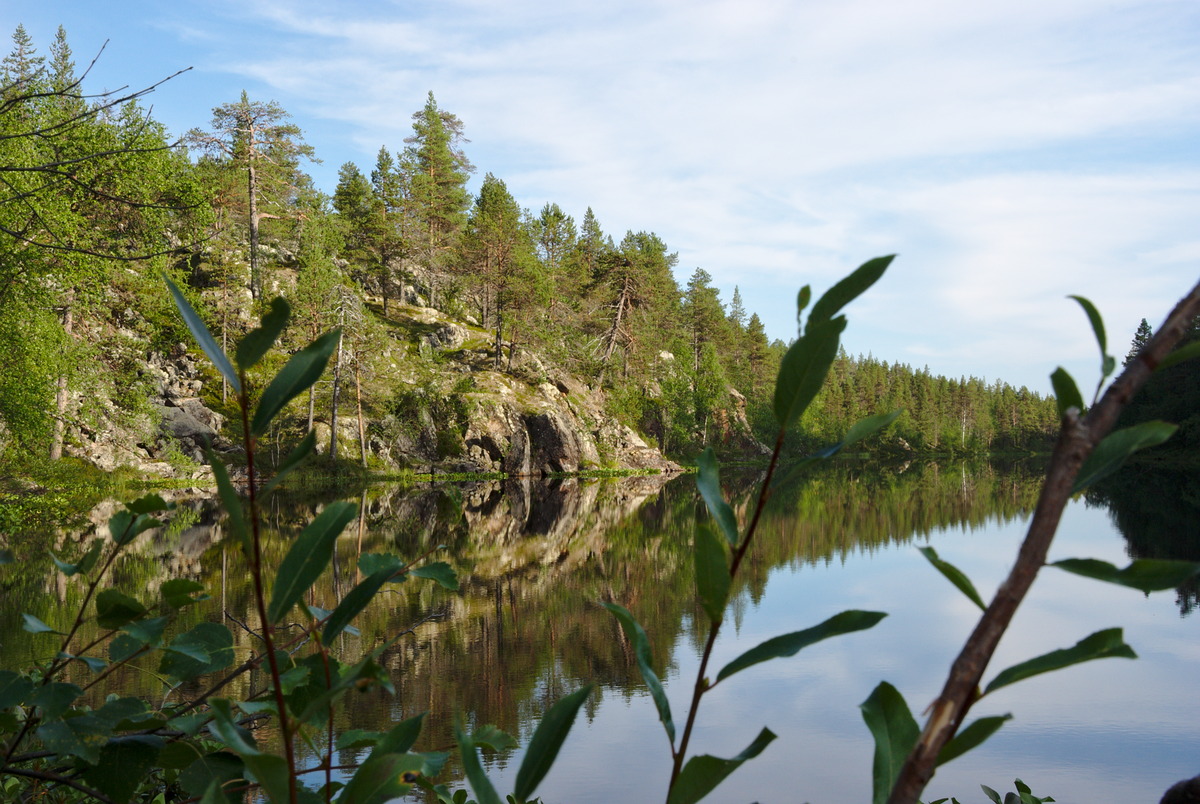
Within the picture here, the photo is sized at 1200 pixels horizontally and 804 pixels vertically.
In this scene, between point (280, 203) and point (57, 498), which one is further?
point (280, 203)

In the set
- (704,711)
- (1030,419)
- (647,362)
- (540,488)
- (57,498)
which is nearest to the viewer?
(704,711)

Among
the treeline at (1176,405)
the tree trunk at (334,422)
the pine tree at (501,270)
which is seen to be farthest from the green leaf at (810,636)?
the treeline at (1176,405)

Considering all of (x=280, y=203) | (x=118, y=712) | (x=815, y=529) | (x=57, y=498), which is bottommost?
(x=815, y=529)

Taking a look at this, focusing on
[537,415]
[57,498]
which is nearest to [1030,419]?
→ [537,415]

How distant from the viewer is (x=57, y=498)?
20.3 meters

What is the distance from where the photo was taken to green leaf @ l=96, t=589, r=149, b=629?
3.88ft

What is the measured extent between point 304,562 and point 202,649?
0.61m

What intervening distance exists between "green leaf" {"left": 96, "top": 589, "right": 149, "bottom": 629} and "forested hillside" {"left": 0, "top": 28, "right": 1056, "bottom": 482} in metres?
17.0

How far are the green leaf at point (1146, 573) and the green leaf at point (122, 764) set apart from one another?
1165 mm

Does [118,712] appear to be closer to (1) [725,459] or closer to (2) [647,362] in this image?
(2) [647,362]

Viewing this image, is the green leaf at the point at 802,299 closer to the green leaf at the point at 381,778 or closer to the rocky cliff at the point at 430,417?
the green leaf at the point at 381,778

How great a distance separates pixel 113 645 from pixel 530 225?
60.6 m

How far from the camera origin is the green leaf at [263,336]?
1.78 feet

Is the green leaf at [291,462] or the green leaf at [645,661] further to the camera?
the green leaf at [645,661]
